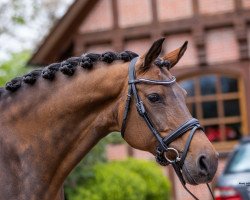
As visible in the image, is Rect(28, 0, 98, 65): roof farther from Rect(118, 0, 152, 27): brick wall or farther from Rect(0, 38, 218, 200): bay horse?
Rect(0, 38, 218, 200): bay horse

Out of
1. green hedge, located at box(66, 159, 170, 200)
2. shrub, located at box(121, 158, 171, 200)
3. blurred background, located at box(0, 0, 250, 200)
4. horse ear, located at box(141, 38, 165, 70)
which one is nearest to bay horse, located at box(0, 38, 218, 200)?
horse ear, located at box(141, 38, 165, 70)

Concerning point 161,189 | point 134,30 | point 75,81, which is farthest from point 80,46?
point 75,81

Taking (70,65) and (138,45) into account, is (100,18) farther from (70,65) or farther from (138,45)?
(70,65)

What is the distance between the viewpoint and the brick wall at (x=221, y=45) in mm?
15656

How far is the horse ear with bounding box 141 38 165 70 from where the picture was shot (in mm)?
4357

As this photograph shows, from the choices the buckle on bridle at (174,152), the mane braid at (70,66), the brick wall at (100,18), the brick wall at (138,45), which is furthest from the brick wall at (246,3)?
the buckle on bridle at (174,152)

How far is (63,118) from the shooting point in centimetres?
461

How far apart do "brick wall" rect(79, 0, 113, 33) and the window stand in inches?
86.6

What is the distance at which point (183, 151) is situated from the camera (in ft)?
14.2

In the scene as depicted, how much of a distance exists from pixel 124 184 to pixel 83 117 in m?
6.96

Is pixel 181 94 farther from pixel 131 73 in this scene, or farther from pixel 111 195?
pixel 111 195

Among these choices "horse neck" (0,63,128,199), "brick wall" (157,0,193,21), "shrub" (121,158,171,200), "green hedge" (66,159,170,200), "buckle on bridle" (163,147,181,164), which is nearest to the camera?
"buckle on bridle" (163,147,181,164)

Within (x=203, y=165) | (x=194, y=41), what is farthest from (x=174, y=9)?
(x=203, y=165)

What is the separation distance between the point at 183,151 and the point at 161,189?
9.04 meters
